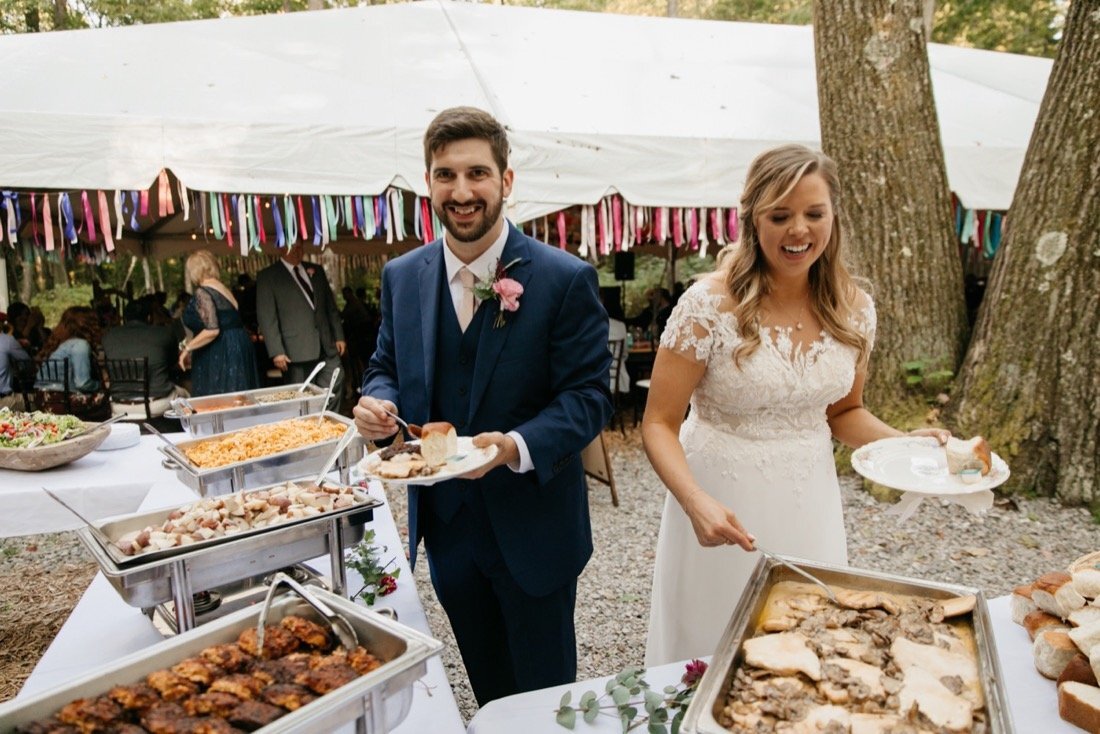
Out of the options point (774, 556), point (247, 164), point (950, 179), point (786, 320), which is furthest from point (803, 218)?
point (950, 179)

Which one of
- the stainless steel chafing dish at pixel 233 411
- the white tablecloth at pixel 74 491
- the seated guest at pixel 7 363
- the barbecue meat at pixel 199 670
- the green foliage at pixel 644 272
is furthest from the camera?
the green foliage at pixel 644 272

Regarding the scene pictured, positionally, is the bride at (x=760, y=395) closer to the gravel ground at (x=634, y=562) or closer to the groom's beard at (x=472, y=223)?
the groom's beard at (x=472, y=223)

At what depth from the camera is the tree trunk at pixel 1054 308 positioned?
4.26 metres

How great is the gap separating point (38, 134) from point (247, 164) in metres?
1.20

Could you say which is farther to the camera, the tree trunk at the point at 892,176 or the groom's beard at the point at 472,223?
the tree trunk at the point at 892,176

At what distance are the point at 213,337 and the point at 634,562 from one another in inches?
148

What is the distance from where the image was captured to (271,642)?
1.14 m

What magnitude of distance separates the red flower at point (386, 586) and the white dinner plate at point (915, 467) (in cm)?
117

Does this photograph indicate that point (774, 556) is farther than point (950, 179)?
No

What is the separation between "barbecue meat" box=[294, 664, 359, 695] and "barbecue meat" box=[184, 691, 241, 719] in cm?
9

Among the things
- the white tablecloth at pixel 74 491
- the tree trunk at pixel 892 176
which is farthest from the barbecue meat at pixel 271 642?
the tree trunk at pixel 892 176

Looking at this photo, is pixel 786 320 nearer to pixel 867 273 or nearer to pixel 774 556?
pixel 774 556

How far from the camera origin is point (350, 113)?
5387 millimetres

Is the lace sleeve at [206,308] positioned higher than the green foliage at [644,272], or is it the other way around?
the lace sleeve at [206,308]
